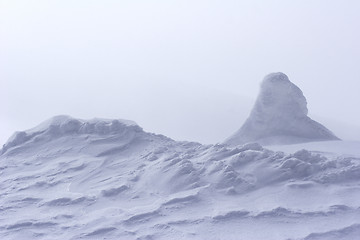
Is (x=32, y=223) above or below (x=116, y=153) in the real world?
below

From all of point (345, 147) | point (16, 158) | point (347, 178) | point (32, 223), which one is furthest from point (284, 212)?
point (16, 158)

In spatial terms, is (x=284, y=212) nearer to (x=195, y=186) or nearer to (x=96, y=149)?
(x=195, y=186)

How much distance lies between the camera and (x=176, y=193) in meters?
3.39

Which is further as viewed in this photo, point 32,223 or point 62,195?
point 62,195

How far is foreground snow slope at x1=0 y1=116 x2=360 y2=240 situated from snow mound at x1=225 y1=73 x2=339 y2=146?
807mm

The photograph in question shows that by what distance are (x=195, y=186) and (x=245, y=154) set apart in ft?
1.48

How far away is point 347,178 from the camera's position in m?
3.35

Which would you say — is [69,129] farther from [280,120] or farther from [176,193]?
[280,120]

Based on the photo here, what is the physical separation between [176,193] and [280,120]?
2127mm

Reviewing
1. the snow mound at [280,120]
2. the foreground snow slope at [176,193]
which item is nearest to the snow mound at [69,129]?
the foreground snow slope at [176,193]

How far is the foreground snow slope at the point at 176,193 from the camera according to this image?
9.51 feet

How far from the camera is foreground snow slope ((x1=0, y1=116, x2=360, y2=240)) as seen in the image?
2.90 m

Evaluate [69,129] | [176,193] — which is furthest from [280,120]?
[176,193]

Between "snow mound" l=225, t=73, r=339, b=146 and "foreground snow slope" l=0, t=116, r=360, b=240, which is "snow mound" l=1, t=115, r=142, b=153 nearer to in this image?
"foreground snow slope" l=0, t=116, r=360, b=240
